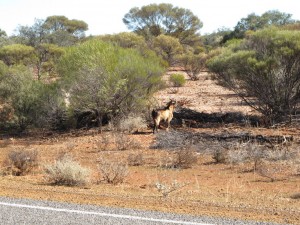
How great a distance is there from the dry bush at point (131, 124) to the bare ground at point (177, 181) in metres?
0.58

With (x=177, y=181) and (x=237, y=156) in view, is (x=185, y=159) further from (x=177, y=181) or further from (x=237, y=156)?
Answer: (x=177, y=181)

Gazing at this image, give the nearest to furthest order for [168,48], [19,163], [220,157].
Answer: [19,163]
[220,157]
[168,48]

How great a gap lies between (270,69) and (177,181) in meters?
11.5

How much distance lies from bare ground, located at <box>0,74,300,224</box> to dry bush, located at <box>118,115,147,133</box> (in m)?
0.58

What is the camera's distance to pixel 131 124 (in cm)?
2430

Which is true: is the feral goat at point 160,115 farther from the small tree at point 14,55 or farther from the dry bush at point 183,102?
the small tree at point 14,55

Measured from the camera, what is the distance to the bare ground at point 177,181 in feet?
31.1

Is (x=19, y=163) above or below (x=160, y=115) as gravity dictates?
below

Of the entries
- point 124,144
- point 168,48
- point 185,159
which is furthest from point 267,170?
point 168,48

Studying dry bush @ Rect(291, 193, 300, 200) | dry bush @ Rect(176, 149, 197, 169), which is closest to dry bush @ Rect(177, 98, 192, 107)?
dry bush @ Rect(176, 149, 197, 169)

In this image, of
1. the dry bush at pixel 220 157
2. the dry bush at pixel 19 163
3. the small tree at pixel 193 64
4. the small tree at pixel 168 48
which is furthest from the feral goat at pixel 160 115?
the small tree at pixel 168 48

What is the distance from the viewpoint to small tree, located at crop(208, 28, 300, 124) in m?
23.5

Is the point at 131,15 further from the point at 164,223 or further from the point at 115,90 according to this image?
the point at 164,223

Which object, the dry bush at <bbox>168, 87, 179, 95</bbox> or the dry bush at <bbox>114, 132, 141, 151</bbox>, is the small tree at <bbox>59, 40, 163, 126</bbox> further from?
the dry bush at <bbox>168, 87, 179, 95</bbox>
